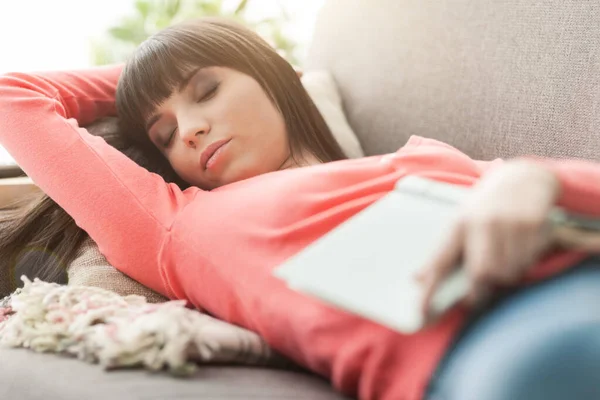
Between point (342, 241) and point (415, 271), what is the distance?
0.09 m

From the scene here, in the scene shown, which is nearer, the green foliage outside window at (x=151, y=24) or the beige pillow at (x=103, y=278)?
the beige pillow at (x=103, y=278)

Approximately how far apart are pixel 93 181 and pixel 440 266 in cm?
56

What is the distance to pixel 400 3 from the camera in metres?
1.15

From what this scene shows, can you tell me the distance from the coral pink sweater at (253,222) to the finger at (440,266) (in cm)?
9

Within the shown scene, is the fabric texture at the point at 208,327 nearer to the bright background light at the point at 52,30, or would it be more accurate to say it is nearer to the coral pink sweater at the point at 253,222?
the coral pink sweater at the point at 253,222

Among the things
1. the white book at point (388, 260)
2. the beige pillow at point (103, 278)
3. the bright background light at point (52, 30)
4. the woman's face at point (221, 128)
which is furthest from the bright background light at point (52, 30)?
the white book at point (388, 260)

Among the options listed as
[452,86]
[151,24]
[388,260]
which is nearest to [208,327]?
[388,260]

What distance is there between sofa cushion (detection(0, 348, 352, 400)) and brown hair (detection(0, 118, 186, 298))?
286 mm

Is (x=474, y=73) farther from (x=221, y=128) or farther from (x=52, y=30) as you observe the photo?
(x=52, y=30)

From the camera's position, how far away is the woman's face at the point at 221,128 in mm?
954

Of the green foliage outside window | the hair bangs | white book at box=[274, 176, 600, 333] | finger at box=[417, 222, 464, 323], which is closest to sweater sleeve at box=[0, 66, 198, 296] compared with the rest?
the hair bangs

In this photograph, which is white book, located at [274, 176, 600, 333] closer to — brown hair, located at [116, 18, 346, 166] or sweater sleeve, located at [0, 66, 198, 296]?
sweater sleeve, located at [0, 66, 198, 296]

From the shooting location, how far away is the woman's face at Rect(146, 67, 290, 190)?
3.13ft

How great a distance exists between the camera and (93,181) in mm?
867
